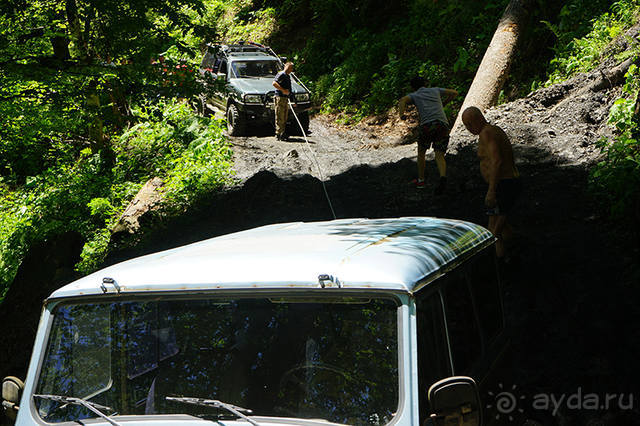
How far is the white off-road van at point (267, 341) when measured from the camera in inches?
96.5

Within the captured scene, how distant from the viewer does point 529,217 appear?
829 centimetres

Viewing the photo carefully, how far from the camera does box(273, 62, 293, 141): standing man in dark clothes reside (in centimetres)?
1475

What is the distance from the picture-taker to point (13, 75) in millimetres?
9828

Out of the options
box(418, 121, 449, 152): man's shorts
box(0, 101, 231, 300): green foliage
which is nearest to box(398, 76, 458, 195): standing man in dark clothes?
box(418, 121, 449, 152): man's shorts

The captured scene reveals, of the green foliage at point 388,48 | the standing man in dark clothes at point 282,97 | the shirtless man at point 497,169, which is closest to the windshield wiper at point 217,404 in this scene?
the shirtless man at point 497,169

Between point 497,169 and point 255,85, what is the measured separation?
1060 centimetres

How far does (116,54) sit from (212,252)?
953 centimetres

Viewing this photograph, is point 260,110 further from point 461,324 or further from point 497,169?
point 461,324

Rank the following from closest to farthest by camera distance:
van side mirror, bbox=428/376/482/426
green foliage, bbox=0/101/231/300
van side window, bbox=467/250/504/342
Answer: van side mirror, bbox=428/376/482/426 < van side window, bbox=467/250/504/342 < green foliage, bbox=0/101/231/300

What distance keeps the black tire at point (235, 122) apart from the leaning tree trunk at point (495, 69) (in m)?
5.96

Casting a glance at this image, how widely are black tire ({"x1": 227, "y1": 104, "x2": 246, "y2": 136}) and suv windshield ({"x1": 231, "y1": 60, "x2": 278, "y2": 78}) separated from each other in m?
1.11

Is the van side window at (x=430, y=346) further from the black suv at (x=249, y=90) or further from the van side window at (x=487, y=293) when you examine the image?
the black suv at (x=249, y=90)

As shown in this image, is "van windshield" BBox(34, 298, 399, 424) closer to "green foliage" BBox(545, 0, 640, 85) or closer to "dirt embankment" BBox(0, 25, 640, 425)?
"dirt embankment" BBox(0, 25, 640, 425)

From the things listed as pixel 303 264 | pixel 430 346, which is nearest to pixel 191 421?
pixel 303 264
